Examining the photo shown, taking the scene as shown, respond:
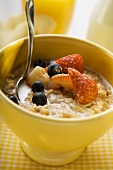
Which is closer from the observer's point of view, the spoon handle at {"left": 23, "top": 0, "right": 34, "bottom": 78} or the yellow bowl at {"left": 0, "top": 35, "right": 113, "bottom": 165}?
the yellow bowl at {"left": 0, "top": 35, "right": 113, "bottom": 165}

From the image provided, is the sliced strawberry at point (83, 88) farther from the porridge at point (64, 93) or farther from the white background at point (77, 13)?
the white background at point (77, 13)

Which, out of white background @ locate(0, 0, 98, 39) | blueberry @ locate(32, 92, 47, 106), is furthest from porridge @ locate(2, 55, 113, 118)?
white background @ locate(0, 0, 98, 39)

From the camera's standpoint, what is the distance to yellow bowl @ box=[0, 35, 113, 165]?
787mm

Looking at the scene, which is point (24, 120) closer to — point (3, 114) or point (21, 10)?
point (3, 114)

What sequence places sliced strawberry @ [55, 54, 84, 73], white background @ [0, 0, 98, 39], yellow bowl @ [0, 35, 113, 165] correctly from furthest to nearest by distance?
1. white background @ [0, 0, 98, 39]
2. sliced strawberry @ [55, 54, 84, 73]
3. yellow bowl @ [0, 35, 113, 165]

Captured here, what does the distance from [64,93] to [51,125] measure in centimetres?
18

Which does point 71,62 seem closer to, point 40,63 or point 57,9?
point 40,63

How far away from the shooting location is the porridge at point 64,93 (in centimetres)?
87

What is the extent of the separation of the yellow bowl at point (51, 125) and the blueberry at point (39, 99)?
0.08 m

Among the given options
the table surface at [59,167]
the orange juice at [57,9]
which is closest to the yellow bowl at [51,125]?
the table surface at [59,167]

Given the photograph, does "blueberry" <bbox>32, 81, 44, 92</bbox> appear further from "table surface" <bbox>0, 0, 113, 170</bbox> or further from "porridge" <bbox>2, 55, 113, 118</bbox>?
"table surface" <bbox>0, 0, 113, 170</bbox>

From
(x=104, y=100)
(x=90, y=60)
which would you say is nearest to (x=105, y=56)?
(x=90, y=60)

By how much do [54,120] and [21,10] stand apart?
747 millimetres

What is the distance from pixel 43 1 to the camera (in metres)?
1.31
